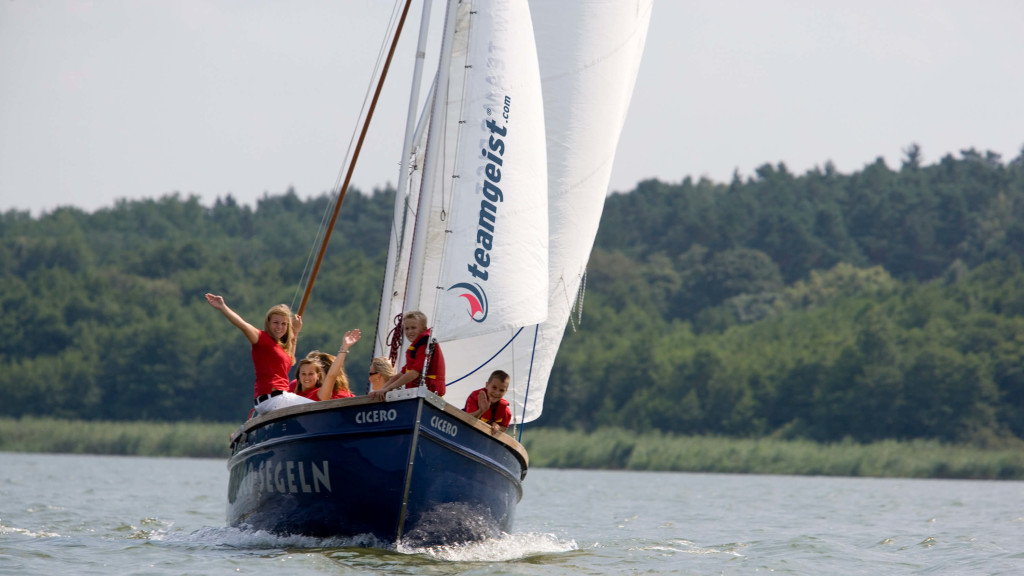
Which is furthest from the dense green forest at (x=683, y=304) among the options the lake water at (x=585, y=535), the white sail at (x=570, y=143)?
the white sail at (x=570, y=143)

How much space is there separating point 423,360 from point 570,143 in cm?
392

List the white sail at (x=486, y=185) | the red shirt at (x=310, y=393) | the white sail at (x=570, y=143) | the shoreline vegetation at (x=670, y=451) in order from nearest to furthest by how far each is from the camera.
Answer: the white sail at (x=486, y=185) < the red shirt at (x=310, y=393) < the white sail at (x=570, y=143) < the shoreline vegetation at (x=670, y=451)

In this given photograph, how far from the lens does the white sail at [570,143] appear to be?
14.8 metres

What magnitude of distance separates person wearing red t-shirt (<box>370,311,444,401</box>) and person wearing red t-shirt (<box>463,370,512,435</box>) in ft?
1.89

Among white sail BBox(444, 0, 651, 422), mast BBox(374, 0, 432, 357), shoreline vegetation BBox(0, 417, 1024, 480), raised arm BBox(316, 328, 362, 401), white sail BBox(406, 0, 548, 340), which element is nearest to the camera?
white sail BBox(406, 0, 548, 340)

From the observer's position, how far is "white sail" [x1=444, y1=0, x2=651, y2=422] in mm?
14844

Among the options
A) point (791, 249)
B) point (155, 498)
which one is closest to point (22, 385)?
point (155, 498)

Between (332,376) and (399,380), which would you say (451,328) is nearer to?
(399,380)

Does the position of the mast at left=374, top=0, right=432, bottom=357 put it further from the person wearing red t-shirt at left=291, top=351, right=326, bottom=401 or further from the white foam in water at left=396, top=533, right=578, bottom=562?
the white foam in water at left=396, top=533, right=578, bottom=562

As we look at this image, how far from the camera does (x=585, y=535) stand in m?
17.5

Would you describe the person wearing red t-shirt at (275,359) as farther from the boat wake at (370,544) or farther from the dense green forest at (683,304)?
the dense green forest at (683,304)

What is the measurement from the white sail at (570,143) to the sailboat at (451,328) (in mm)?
104

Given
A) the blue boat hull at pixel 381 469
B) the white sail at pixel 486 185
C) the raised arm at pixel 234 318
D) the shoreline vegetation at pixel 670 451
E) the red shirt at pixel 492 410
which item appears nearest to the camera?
the blue boat hull at pixel 381 469

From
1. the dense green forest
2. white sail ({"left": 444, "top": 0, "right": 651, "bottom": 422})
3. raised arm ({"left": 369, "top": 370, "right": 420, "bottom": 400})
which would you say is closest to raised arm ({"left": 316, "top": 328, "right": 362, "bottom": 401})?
raised arm ({"left": 369, "top": 370, "right": 420, "bottom": 400})
